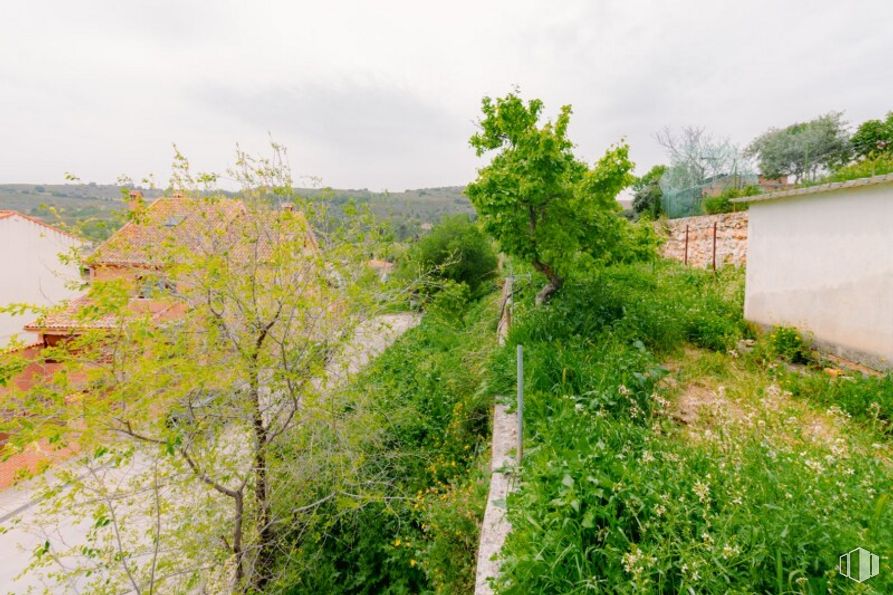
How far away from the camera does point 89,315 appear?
2.99m

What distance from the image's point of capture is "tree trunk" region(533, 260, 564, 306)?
23.6ft

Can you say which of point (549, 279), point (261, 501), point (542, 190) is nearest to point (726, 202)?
point (549, 279)

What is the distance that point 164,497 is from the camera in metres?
3.66

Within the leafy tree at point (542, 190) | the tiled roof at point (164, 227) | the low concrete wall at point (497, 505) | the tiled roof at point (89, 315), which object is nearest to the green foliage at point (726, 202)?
the leafy tree at point (542, 190)

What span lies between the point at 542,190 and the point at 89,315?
5476 millimetres

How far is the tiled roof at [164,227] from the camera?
3516mm

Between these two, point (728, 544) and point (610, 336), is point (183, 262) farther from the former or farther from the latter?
point (610, 336)

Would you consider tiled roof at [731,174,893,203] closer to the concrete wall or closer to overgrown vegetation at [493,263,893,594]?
the concrete wall

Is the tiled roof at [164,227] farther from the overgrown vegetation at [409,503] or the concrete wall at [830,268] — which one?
the concrete wall at [830,268]

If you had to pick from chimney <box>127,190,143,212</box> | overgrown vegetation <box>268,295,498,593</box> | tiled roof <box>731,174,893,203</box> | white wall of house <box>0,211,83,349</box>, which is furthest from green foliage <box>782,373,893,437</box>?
white wall of house <box>0,211,83,349</box>

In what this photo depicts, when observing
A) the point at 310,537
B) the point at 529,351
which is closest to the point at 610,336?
the point at 529,351

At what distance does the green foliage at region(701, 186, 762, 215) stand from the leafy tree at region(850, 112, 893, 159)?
6.77 m

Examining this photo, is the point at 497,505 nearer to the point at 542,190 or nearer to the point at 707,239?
the point at 542,190

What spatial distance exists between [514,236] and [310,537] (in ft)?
16.8
